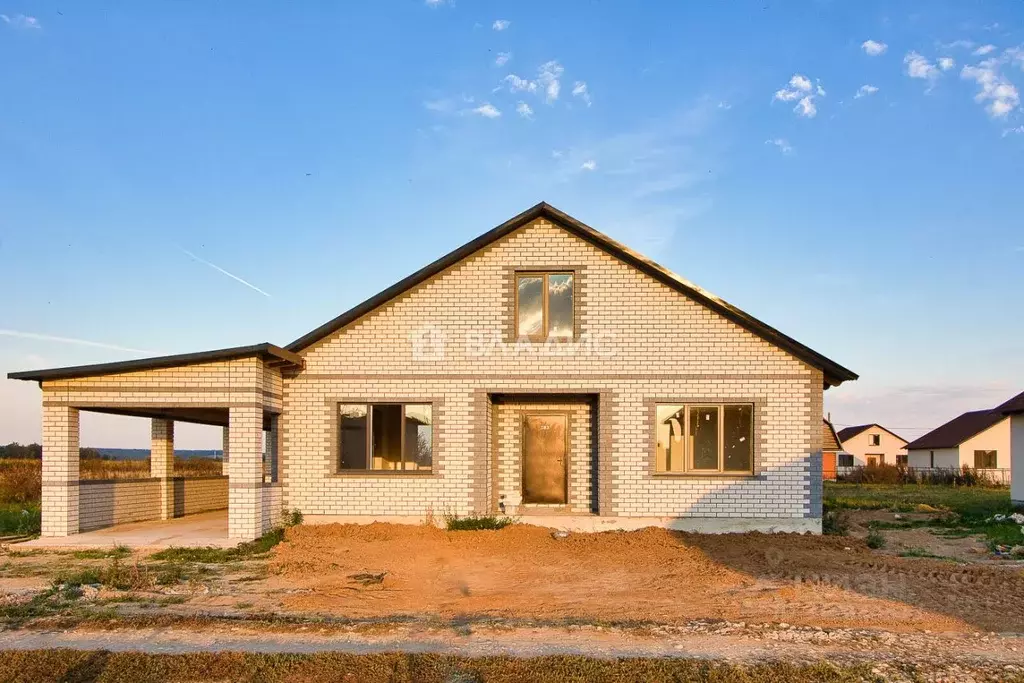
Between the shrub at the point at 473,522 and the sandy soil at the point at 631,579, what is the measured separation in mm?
356

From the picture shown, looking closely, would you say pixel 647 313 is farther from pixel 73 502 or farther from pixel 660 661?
pixel 73 502

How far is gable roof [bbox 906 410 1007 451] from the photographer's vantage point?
47500mm

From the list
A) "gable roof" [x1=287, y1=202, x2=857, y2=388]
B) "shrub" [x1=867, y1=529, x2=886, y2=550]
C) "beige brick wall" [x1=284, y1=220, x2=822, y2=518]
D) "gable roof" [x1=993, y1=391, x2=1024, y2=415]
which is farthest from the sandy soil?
"gable roof" [x1=993, y1=391, x2=1024, y2=415]

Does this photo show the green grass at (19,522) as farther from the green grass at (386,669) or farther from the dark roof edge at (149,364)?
the green grass at (386,669)

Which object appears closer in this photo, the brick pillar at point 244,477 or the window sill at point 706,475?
the brick pillar at point 244,477

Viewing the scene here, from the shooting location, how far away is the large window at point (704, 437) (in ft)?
45.9

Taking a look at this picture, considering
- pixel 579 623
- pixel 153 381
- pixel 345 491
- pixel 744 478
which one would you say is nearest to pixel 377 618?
pixel 579 623

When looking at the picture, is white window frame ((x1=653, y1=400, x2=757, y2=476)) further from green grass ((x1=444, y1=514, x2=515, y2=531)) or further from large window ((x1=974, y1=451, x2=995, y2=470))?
large window ((x1=974, y1=451, x2=995, y2=470))

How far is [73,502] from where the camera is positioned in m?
12.9

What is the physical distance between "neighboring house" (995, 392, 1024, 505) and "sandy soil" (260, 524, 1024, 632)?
10.2 meters

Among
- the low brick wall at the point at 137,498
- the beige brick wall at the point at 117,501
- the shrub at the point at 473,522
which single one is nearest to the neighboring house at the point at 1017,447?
the shrub at the point at 473,522

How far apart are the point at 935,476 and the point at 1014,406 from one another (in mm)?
26069

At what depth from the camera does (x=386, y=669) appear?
19.5 feet

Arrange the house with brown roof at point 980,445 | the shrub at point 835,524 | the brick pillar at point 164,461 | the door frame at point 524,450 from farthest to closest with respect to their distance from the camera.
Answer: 1. the house with brown roof at point 980,445
2. the brick pillar at point 164,461
3. the door frame at point 524,450
4. the shrub at point 835,524
